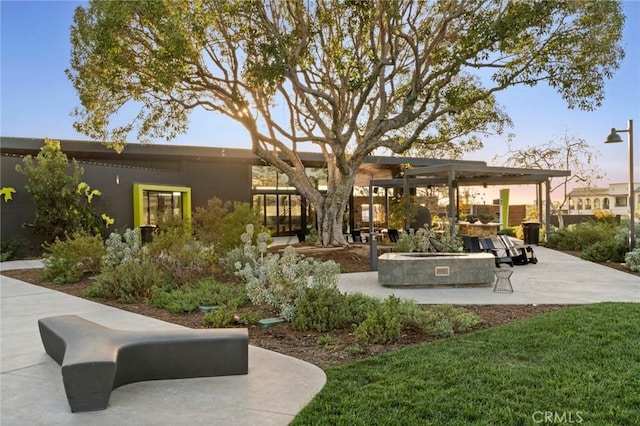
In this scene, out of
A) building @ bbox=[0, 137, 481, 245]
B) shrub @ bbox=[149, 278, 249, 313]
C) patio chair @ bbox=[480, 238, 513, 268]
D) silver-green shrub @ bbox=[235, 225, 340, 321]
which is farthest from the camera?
building @ bbox=[0, 137, 481, 245]

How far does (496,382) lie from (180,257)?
7110mm

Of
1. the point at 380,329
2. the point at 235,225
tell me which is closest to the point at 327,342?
the point at 380,329

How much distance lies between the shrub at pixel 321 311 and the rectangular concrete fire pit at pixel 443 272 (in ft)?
9.71

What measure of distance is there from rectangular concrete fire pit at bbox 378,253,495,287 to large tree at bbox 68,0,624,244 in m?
4.24

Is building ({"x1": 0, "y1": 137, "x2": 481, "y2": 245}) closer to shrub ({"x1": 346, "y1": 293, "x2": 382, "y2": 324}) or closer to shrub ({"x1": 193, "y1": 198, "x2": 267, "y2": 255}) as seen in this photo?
shrub ({"x1": 193, "y1": 198, "x2": 267, "y2": 255})

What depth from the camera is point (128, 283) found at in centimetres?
811

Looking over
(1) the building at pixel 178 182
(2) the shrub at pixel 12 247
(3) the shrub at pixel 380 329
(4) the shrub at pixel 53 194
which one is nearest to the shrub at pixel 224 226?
(1) the building at pixel 178 182

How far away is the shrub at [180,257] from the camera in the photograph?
921 cm

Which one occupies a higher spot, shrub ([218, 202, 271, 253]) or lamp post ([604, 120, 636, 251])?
lamp post ([604, 120, 636, 251])

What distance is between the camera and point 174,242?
10000 millimetres

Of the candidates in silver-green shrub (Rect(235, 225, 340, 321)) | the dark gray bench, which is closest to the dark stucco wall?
silver-green shrub (Rect(235, 225, 340, 321))

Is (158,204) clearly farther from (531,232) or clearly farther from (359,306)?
(359,306)

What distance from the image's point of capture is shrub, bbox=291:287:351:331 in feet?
19.1

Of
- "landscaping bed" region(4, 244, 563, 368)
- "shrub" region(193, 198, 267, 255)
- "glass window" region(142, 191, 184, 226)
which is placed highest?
"glass window" region(142, 191, 184, 226)
